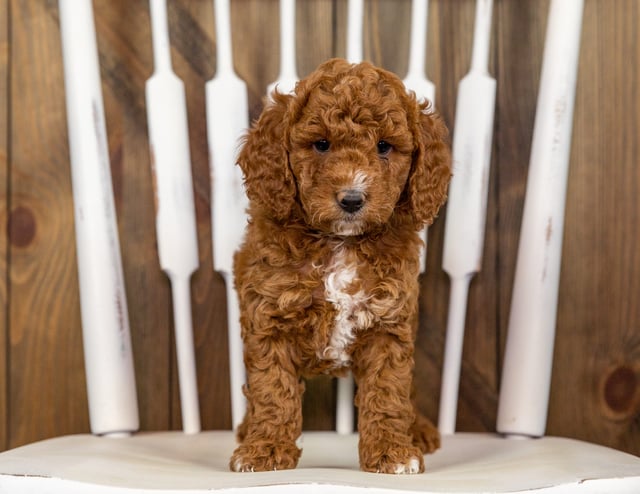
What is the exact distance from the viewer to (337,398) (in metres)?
1.50

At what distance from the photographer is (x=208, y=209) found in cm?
154

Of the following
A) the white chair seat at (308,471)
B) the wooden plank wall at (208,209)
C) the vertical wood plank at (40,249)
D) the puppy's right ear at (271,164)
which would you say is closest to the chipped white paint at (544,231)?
the white chair seat at (308,471)

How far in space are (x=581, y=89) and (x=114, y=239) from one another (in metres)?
0.98

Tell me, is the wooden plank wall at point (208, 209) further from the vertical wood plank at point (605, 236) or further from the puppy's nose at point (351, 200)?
the puppy's nose at point (351, 200)

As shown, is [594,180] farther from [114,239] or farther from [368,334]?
[114,239]

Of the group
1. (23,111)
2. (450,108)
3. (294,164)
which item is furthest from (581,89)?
(23,111)

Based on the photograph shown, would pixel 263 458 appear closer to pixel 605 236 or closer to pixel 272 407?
pixel 272 407

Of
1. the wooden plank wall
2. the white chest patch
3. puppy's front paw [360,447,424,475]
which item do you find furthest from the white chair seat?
the wooden plank wall

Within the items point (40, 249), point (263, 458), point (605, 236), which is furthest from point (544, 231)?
point (40, 249)

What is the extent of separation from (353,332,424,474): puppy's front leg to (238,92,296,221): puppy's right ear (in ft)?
0.84

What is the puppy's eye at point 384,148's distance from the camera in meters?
1.09

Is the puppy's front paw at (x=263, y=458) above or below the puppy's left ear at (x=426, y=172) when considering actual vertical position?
below

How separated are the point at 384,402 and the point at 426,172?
36 cm

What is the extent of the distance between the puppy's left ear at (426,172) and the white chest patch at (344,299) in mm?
136
